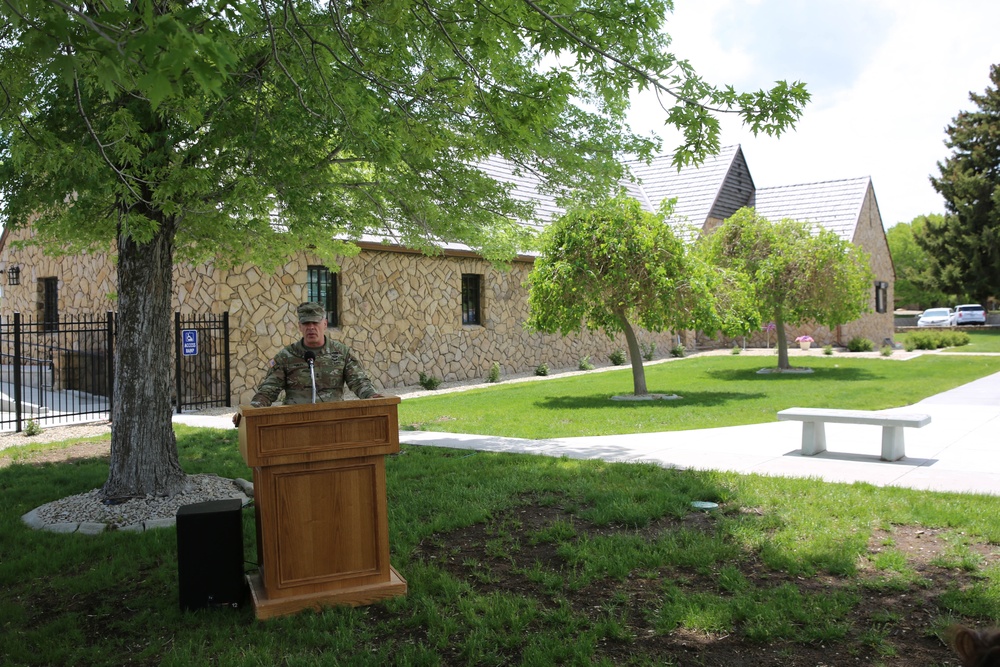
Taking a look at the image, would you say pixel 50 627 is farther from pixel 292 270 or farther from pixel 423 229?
pixel 292 270

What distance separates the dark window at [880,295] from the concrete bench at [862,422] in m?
27.9

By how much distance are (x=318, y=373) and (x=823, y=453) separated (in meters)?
6.72

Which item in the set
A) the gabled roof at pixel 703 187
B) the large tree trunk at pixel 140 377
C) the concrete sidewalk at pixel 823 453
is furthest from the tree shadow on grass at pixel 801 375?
the large tree trunk at pixel 140 377

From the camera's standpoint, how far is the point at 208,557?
4969 mm

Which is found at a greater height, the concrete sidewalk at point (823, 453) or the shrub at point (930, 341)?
the shrub at point (930, 341)

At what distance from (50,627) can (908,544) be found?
5.88 meters

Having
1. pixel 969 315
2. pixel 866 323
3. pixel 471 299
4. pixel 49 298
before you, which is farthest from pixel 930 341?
pixel 49 298

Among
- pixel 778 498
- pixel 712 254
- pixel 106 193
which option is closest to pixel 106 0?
pixel 106 193

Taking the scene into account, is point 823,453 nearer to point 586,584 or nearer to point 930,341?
point 586,584

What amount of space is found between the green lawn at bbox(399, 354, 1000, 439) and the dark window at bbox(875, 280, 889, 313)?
1064cm

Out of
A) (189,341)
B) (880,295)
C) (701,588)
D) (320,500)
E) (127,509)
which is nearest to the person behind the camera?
(320,500)

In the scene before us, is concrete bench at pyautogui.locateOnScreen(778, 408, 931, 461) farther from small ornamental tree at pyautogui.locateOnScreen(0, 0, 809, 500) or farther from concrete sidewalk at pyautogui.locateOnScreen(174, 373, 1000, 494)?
small ornamental tree at pyautogui.locateOnScreen(0, 0, 809, 500)

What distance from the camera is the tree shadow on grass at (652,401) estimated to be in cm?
1488

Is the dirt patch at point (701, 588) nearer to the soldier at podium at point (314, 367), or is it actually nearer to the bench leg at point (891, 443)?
the soldier at podium at point (314, 367)
